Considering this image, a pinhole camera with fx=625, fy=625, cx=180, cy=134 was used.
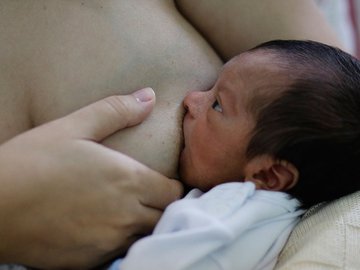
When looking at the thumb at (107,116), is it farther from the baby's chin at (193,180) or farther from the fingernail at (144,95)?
the baby's chin at (193,180)

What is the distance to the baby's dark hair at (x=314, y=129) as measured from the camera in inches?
33.2

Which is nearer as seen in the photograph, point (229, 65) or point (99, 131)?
point (99, 131)

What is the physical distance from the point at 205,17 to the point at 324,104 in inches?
13.6

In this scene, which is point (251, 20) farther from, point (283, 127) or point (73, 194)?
point (73, 194)

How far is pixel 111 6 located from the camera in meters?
0.99

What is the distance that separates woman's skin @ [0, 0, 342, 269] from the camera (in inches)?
31.9

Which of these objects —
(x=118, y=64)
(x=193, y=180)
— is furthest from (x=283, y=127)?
(x=118, y=64)

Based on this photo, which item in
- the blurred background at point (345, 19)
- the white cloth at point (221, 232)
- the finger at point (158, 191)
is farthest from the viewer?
the blurred background at point (345, 19)

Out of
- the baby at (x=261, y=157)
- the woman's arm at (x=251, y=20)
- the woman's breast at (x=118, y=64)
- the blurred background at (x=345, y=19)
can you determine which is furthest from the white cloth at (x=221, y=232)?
the blurred background at (x=345, y=19)

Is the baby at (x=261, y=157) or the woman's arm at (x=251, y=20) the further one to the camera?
the woman's arm at (x=251, y=20)

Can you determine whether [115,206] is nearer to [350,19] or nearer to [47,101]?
[47,101]

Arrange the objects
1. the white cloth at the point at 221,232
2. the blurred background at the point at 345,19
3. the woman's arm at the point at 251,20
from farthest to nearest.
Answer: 1. the blurred background at the point at 345,19
2. the woman's arm at the point at 251,20
3. the white cloth at the point at 221,232

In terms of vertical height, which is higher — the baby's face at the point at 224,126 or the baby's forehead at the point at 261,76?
the baby's forehead at the point at 261,76

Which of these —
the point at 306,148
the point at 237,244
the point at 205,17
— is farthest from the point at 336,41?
the point at 237,244
